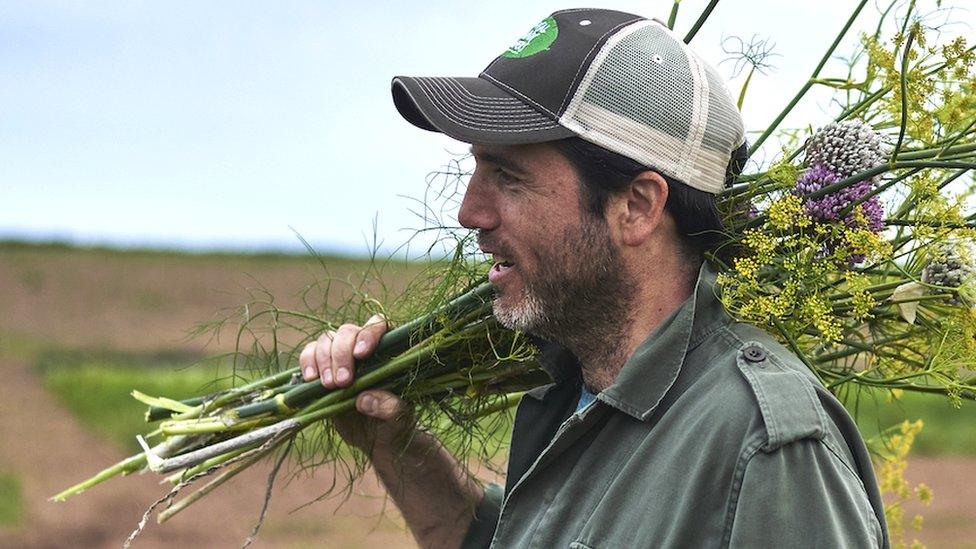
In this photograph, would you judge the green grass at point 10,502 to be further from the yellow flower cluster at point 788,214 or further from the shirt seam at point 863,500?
the shirt seam at point 863,500

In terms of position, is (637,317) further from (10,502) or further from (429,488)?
(10,502)

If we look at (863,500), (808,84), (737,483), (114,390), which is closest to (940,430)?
(114,390)

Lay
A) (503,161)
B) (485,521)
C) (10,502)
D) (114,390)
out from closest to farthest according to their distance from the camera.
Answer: (503,161)
(485,521)
(10,502)
(114,390)

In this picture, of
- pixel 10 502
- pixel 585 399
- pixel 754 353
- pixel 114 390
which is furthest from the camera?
pixel 114 390

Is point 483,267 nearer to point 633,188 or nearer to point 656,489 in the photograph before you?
point 633,188

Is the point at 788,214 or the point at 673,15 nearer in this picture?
the point at 788,214

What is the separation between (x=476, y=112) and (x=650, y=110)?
1.07ft

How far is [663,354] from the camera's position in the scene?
2.20m

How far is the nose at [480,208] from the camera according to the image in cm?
232

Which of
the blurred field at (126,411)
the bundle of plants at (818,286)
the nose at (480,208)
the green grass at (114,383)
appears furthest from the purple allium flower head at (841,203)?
the green grass at (114,383)

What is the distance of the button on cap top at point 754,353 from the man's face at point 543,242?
0.28m

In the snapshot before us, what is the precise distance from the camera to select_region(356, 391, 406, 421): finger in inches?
113

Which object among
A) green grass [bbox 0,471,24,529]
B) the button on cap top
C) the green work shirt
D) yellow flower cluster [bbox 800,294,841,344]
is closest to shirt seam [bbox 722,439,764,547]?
the green work shirt

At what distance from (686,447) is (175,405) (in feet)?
5.58
